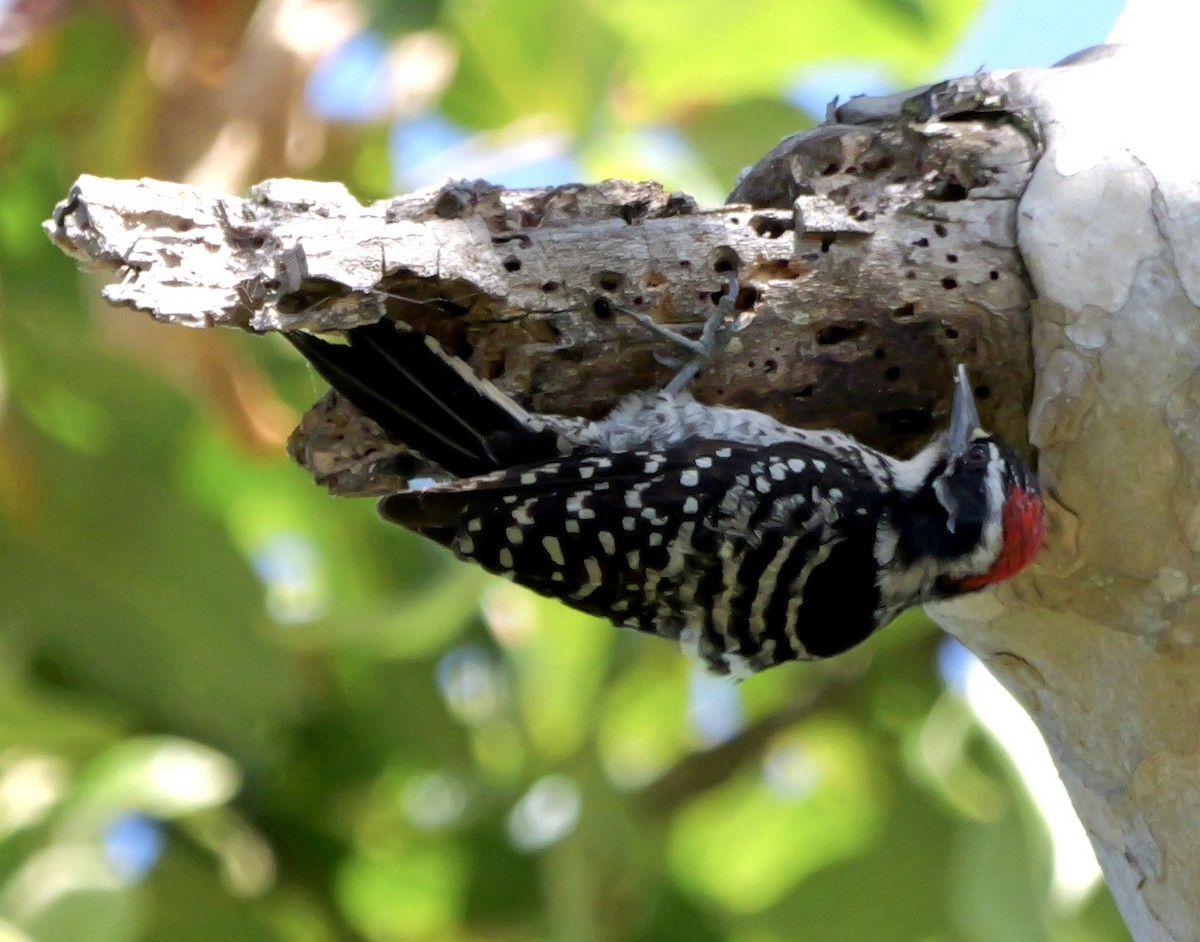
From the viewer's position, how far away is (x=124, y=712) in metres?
4.36

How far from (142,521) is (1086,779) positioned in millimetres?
2812

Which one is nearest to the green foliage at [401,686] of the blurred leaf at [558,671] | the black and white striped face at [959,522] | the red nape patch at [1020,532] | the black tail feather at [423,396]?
the blurred leaf at [558,671]

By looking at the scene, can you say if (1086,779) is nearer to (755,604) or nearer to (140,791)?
(755,604)

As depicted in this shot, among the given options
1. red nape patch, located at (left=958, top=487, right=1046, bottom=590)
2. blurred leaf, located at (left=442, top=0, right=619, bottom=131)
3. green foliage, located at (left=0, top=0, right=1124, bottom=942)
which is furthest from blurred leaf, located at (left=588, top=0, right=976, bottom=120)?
red nape patch, located at (left=958, top=487, right=1046, bottom=590)

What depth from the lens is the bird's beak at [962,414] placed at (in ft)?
7.99

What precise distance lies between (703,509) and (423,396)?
57cm

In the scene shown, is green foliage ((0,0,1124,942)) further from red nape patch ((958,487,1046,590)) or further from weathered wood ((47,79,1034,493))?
weathered wood ((47,79,1034,493))

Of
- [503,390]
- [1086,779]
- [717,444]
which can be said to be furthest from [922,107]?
[1086,779]

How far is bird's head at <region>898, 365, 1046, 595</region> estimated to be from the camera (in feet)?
7.82

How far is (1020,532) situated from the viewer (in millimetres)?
2363

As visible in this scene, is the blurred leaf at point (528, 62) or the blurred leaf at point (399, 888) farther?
the blurred leaf at point (399, 888)

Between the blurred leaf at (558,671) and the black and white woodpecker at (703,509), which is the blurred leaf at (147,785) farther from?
the black and white woodpecker at (703,509)

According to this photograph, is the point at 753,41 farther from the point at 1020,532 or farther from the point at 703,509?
the point at 1020,532

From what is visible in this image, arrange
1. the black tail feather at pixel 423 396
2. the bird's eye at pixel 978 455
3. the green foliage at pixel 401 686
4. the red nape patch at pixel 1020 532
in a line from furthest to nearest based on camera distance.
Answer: the green foliage at pixel 401 686
the bird's eye at pixel 978 455
the red nape patch at pixel 1020 532
the black tail feather at pixel 423 396
